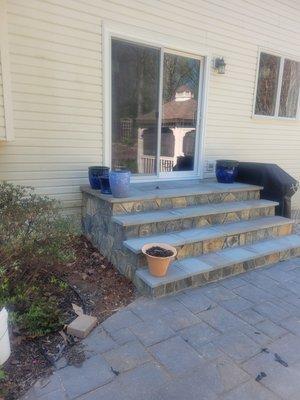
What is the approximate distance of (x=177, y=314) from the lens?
2.45 meters

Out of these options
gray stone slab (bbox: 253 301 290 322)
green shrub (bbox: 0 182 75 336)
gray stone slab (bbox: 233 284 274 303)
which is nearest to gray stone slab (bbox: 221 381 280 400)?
gray stone slab (bbox: 253 301 290 322)

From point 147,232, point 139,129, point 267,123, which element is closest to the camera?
point 147,232

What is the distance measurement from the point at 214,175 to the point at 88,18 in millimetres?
2968

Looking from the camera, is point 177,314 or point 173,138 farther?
point 173,138

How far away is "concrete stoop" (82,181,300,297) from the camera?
9.47 feet

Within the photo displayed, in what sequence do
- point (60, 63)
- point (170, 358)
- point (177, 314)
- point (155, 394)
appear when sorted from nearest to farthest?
1. point (155, 394)
2. point (170, 358)
3. point (177, 314)
4. point (60, 63)

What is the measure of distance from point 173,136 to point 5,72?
2503 mm

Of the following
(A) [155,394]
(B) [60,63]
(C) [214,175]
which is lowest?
(A) [155,394]

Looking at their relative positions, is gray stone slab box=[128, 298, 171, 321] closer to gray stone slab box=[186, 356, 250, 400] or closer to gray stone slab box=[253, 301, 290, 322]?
gray stone slab box=[186, 356, 250, 400]

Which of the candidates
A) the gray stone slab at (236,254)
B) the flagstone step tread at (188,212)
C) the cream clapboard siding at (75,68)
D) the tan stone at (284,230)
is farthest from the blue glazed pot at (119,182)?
the tan stone at (284,230)

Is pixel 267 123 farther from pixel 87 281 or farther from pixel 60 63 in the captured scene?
pixel 87 281

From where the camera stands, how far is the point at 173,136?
4.59m

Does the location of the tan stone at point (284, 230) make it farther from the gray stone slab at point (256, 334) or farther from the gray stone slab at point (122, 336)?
the gray stone slab at point (122, 336)

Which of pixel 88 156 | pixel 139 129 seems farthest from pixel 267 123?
pixel 88 156
